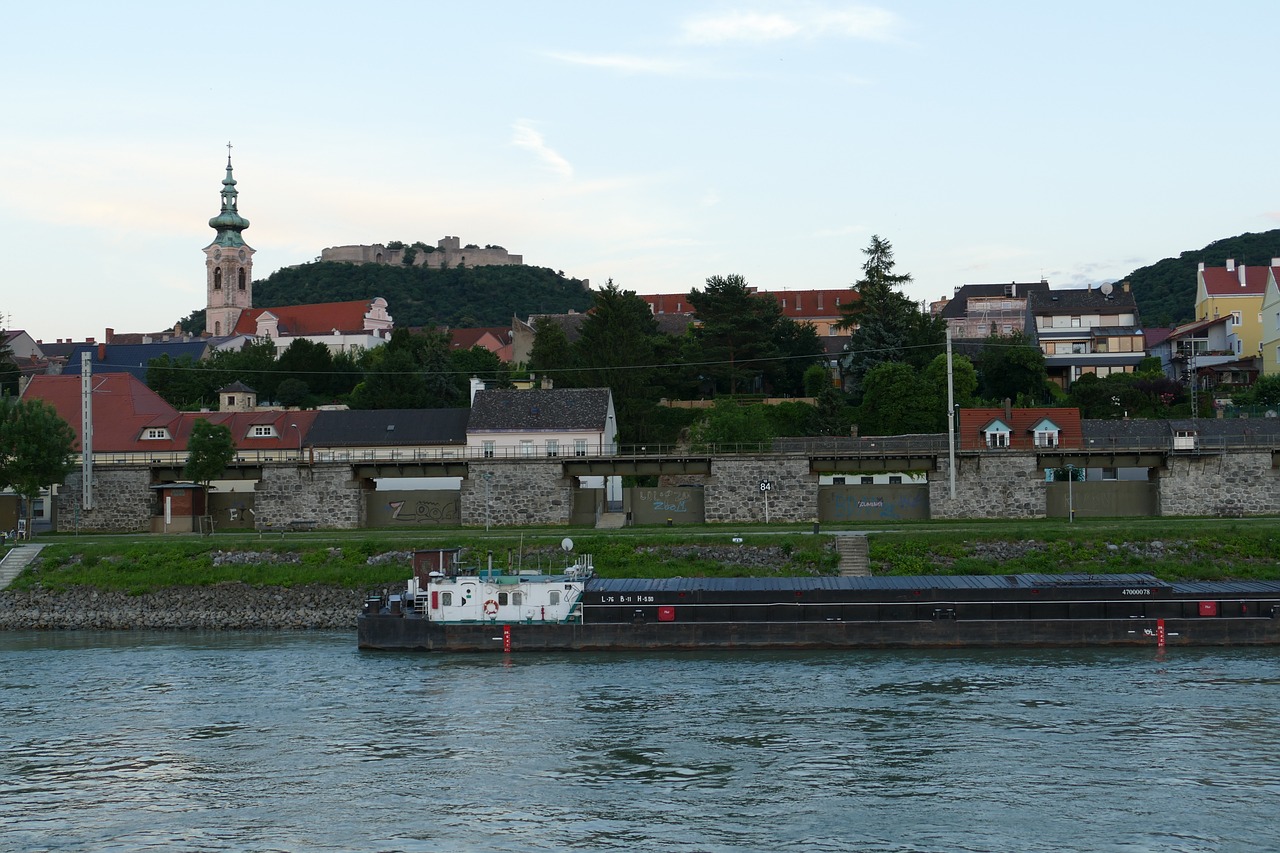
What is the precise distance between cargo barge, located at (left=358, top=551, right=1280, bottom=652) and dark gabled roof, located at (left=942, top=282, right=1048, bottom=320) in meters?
75.8

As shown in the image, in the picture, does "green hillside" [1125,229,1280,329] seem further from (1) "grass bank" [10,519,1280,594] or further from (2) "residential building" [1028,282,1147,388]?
(1) "grass bank" [10,519,1280,594]

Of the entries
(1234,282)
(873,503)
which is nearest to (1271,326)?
(1234,282)

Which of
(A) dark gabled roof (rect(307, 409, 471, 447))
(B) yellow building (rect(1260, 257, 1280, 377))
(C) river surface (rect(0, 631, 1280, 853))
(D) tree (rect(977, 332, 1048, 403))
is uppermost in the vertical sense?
(B) yellow building (rect(1260, 257, 1280, 377))

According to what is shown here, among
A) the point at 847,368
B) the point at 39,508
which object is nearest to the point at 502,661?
the point at 39,508

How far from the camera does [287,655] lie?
45.5m

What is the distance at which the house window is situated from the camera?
251ft

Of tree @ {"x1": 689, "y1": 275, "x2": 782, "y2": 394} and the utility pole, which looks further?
tree @ {"x1": 689, "y1": 275, "x2": 782, "y2": 394}

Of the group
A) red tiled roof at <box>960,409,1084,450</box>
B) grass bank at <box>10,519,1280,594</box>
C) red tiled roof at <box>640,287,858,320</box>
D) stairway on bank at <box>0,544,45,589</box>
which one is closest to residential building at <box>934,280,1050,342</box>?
red tiled roof at <box>640,287,858,320</box>

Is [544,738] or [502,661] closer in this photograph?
[544,738]

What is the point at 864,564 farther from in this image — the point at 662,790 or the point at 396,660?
the point at 662,790

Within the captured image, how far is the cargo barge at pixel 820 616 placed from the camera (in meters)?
44.8

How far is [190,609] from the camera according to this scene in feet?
181

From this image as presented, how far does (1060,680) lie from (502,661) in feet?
60.1

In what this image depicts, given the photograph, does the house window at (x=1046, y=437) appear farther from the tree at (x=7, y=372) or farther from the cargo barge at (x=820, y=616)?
the tree at (x=7, y=372)
